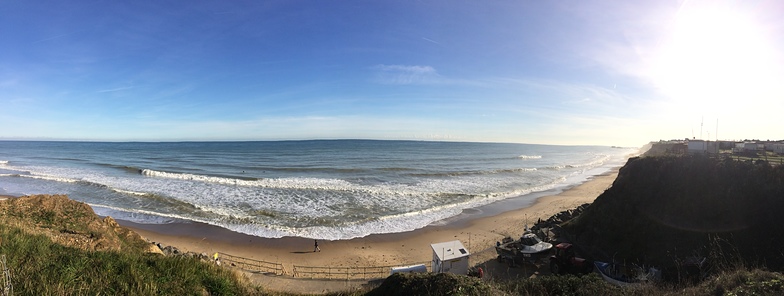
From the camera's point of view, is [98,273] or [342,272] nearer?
[98,273]

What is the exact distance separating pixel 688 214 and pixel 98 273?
22256 millimetres

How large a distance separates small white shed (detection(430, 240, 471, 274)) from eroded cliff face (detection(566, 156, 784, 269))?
734 centimetres

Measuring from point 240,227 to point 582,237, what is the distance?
2156 cm

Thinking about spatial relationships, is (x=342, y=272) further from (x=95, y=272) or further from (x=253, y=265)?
(x=95, y=272)

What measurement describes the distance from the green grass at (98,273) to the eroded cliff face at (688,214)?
17105 mm

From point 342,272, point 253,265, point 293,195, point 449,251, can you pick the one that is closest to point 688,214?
Result: point 449,251

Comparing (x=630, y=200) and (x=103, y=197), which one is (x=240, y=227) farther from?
(x=630, y=200)

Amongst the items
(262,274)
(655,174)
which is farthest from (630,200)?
(262,274)

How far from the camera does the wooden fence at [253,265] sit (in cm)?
1594

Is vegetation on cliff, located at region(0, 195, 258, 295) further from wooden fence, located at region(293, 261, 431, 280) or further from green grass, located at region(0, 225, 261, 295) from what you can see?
wooden fence, located at region(293, 261, 431, 280)

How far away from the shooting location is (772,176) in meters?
14.9

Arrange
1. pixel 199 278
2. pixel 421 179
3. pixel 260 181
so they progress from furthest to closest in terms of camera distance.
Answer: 1. pixel 421 179
2. pixel 260 181
3. pixel 199 278

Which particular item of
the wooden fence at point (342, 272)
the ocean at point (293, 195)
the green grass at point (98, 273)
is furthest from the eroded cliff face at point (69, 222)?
the ocean at point (293, 195)

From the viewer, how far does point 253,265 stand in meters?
16.6
